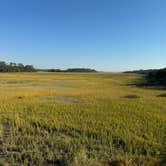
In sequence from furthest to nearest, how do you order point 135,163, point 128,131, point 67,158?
point 128,131
point 67,158
point 135,163

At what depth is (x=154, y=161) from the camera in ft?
22.2

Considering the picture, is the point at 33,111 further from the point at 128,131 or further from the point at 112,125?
the point at 128,131

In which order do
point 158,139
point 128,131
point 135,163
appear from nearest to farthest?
point 135,163, point 158,139, point 128,131

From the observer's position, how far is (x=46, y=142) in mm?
8992

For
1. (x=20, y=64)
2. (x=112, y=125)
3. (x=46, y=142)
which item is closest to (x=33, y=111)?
(x=112, y=125)

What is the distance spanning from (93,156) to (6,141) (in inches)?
134

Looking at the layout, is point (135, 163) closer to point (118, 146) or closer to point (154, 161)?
point (154, 161)

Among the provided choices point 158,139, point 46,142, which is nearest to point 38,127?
point 46,142

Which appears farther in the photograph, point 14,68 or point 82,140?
point 14,68

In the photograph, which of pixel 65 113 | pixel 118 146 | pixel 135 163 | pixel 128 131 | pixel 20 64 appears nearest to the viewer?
pixel 135 163

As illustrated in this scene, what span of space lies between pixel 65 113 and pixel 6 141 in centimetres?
673

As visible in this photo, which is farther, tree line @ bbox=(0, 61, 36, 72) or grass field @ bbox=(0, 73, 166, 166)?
tree line @ bbox=(0, 61, 36, 72)

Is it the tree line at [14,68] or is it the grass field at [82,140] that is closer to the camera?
the grass field at [82,140]

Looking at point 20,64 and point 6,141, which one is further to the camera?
point 20,64
